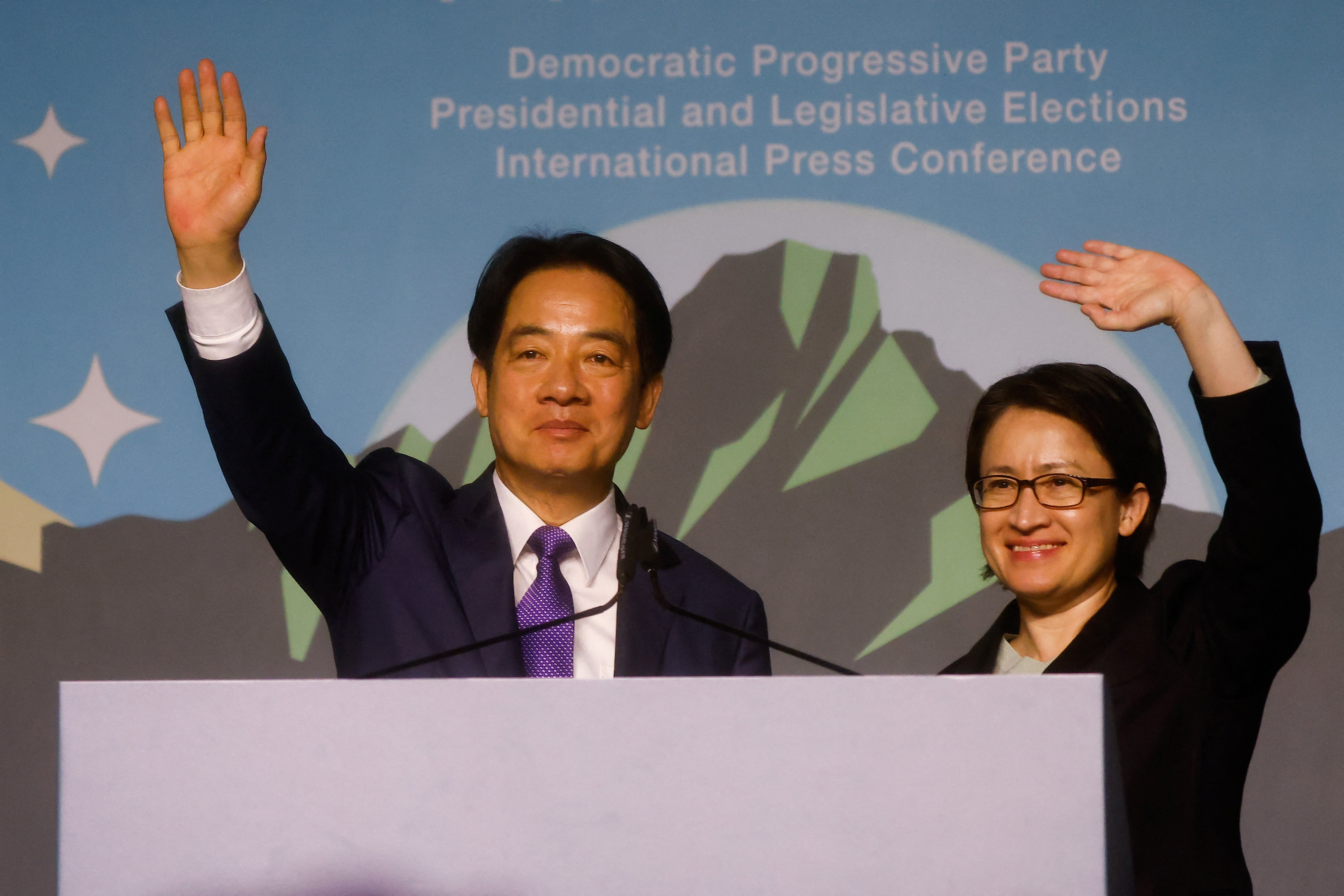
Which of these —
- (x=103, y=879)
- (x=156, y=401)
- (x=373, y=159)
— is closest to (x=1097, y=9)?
(x=373, y=159)

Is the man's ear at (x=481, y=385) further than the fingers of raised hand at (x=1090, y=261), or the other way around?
the man's ear at (x=481, y=385)

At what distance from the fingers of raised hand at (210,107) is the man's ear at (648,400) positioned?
71 cm

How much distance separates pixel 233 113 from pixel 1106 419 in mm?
1282

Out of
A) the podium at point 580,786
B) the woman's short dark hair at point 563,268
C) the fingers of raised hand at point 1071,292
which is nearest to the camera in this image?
the podium at point 580,786

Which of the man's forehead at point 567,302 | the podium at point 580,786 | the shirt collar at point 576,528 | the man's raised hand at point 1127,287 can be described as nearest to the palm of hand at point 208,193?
the man's forehead at point 567,302

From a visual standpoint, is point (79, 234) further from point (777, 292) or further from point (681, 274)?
point (777, 292)

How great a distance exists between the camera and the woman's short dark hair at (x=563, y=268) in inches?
79.8

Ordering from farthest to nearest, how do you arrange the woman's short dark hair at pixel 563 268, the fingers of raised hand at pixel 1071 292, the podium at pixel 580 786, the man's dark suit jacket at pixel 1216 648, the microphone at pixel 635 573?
the woman's short dark hair at pixel 563 268, the fingers of raised hand at pixel 1071 292, the man's dark suit jacket at pixel 1216 648, the microphone at pixel 635 573, the podium at pixel 580 786

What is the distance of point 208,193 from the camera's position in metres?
1.62

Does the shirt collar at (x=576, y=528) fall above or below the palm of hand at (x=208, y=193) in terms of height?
below

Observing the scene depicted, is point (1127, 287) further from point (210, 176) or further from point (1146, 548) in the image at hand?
point (210, 176)

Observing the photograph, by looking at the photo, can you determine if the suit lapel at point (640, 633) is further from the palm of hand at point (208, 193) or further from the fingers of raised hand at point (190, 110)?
the fingers of raised hand at point (190, 110)

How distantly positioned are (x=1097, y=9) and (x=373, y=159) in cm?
161

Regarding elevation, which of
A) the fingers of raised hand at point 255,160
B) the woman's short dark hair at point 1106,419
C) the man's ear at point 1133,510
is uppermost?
the fingers of raised hand at point 255,160
